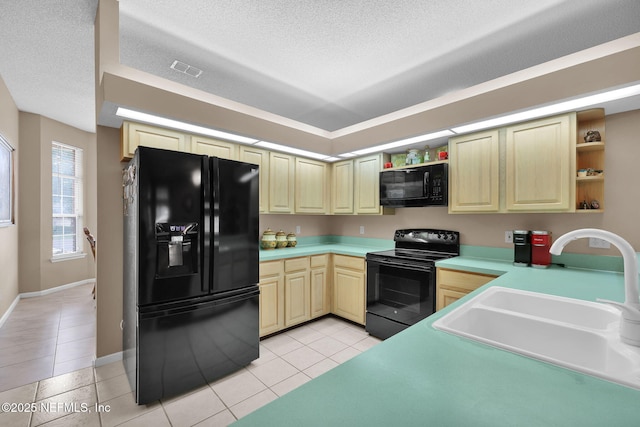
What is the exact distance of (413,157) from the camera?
3.36 meters

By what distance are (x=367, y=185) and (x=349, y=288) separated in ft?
4.29

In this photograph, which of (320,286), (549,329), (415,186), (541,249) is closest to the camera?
(549,329)

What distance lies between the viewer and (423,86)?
3.09 metres

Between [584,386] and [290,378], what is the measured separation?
6.97 feet

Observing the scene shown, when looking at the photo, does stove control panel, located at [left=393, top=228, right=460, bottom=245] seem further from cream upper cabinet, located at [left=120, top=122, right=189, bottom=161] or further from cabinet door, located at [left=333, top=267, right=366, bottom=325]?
cream upper cabinet, located at [left=120, top=122, right=189, bottom=161]

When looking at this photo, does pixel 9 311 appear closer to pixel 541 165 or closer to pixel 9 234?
pixel 9 234

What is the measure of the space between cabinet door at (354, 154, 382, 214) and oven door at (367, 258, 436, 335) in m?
0.77

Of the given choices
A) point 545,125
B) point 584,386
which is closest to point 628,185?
point 545,125

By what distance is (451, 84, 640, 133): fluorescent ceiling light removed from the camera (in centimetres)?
195

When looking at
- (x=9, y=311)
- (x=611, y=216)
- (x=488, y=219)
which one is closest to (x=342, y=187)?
(x=488, y=219)

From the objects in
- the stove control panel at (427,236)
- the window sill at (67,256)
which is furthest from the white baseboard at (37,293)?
the stove control panel at (427,236)

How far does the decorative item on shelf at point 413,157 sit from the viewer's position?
333 cm

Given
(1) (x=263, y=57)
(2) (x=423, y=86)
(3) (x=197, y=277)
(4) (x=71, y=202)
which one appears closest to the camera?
(3) (x=197, y=277)

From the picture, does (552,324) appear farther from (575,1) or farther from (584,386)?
(575,1)
